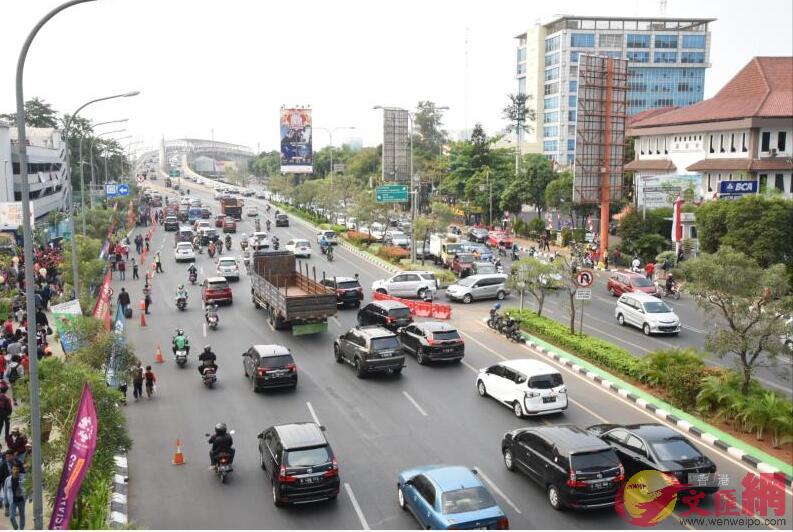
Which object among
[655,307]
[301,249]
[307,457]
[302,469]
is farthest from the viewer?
[301,249]

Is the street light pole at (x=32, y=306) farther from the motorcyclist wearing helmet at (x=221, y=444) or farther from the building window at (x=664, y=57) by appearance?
the building window at (x=664, y=57)

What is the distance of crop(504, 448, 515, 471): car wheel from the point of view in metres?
15.9

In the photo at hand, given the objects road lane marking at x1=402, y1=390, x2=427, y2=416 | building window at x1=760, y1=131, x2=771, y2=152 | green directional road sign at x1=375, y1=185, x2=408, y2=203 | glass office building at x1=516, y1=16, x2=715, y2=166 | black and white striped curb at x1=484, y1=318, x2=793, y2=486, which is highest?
glass office building at x1=516, y1=16, x2=715, y2=166

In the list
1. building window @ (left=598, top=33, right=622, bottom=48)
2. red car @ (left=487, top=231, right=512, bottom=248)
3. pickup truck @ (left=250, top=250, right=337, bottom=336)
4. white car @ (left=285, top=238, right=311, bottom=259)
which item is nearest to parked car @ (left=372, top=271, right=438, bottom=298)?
pickup truck @ (left=250, top=250, right=337, bottom=336)

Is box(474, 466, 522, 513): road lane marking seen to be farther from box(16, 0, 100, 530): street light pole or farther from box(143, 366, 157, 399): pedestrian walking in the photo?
box(143, 366, 157, 399): pedestrian walking

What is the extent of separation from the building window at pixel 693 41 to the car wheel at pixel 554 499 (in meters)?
120

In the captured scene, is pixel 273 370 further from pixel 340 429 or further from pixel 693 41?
pixel 693 41

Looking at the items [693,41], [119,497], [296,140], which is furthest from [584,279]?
[693,41]

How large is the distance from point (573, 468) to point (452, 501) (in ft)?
8.72

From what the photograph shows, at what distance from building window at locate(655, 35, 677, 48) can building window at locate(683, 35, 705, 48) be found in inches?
76.1

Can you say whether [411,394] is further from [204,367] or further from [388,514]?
[388,514]

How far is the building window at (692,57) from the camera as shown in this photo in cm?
11919

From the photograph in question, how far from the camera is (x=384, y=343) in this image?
23.5 metres

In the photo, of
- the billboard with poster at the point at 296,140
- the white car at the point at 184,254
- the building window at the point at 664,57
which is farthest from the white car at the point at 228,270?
the building window at the point at 664,57
